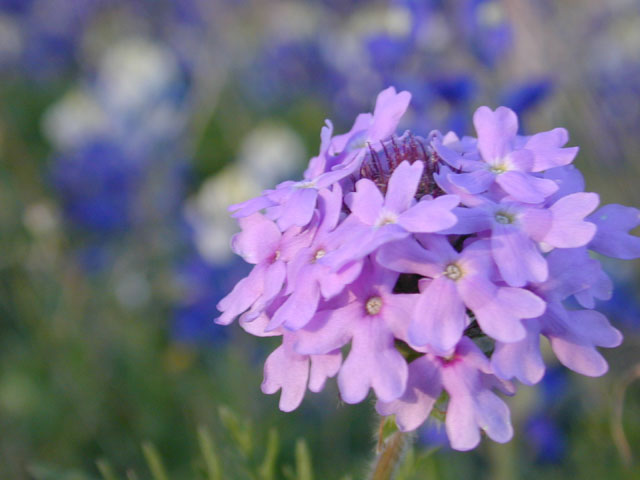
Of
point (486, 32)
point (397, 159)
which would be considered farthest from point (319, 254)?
point (486, 32)

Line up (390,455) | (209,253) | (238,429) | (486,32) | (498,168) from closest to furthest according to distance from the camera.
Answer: (498,168) < (390,455) < (238,429) < (486,32) < (209,253)

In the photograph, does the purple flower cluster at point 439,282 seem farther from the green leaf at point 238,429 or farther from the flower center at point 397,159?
the green leaf at point 238,429

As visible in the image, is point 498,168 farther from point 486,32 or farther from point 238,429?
point 486,32

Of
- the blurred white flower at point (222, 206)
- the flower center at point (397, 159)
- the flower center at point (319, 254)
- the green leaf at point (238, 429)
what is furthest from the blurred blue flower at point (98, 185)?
the flower center at point (319, 254)

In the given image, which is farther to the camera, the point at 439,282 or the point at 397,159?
the point at 397,159

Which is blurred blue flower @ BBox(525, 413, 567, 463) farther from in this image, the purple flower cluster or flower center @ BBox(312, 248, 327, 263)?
flower center @ BBox(312, 248, 327, 263)

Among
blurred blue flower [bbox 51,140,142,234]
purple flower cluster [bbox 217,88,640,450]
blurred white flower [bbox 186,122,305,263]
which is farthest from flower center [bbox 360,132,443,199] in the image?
blurred blue flower [bbox 51,140,142,234]

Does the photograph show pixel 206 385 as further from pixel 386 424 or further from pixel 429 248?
pixel 429 248

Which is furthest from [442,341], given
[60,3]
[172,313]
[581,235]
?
[60,3]
